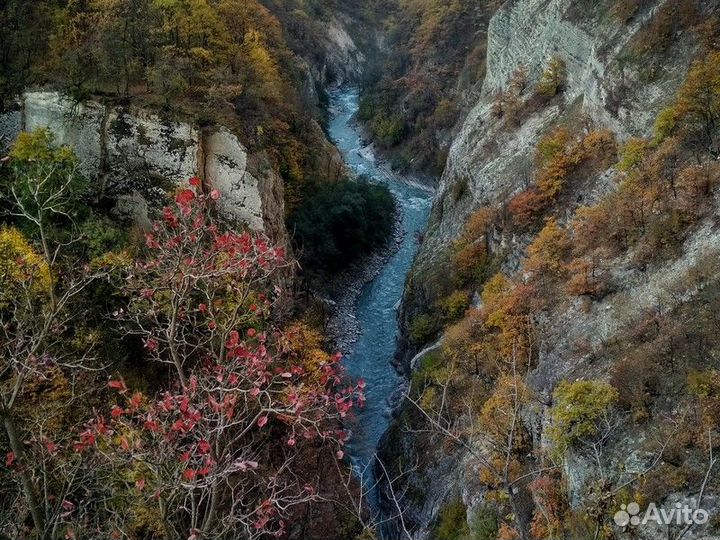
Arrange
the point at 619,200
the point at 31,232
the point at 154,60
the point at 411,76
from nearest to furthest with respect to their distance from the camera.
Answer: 1. the point at 619,200
2. the point at 31,232
3. the point at 154,60
4. the point at 411,76

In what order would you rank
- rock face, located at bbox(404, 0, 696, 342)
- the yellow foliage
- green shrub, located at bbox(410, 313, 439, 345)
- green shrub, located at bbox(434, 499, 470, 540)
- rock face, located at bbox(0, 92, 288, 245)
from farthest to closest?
1. green shrub, located at bbox(410, 313, 439, 345)
2. rock face, located at bbox(0, 92, 288, 245)
3. rock face, located at bbox(404, 0, 696, 342)
4. the yellow foliage
5. green shrub, located at bbox(434, 499, 470, 540)

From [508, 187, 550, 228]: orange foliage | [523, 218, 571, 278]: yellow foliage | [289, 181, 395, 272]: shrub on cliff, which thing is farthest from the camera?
[289, 181, 395, 272]: shrub on cliff

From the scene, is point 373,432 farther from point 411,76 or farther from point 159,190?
point 411,76

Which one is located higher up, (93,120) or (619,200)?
→ (619,200)

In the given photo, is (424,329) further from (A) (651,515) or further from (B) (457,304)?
(A) (651,515)

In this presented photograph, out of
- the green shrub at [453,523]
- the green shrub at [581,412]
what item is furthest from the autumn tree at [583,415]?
the green shrub at [453,523]

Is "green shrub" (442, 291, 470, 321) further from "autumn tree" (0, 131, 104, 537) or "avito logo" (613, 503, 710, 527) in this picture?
"autumn tree" (0, 131, 104, 537)

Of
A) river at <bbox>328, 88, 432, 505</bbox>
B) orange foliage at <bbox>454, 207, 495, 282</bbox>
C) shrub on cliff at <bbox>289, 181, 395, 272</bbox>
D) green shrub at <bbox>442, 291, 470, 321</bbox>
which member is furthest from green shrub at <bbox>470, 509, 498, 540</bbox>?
shrub on cliff at <bbox>289, 181, 395, 272</bbox>

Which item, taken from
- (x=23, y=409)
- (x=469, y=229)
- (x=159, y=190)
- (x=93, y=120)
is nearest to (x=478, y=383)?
(x=469, y=229)
